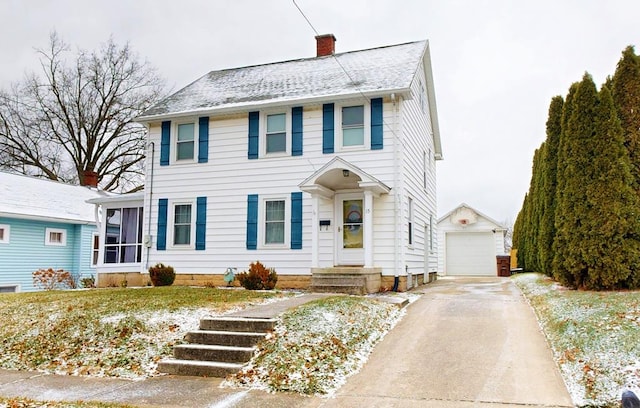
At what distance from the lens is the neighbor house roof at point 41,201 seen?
2045 centimetres

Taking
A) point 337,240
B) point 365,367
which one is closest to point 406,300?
point 337,240

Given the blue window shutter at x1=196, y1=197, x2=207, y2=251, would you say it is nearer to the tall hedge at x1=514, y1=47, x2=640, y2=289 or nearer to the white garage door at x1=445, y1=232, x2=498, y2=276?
the tall hedge at x1=514, y1=47, x2=640, y2=289

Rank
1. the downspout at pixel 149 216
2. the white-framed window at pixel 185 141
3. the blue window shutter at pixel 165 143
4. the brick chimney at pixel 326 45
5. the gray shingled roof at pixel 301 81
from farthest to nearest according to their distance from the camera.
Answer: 1. the brick chimney at pixel 326 45
2. the blue window shutter at pixel 165 143
3. the white-framed window at pixel 185 141
4. the downspout at pixel 149 216
5. the gray shingled roof at pixel 301 81

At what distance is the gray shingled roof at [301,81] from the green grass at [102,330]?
21.8 feet

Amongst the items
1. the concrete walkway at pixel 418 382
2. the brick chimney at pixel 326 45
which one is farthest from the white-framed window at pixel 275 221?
the brick chimney at pixel 326 45

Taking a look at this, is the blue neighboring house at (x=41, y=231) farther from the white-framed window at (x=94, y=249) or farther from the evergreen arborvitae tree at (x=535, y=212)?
the evergreen arborvitae tree at (x=535, y=212)

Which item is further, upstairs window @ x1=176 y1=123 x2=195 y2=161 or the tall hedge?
upstairs window @ x1=176 y1=123 x2=195 y2=161

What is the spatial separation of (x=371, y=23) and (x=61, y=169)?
92.8ft

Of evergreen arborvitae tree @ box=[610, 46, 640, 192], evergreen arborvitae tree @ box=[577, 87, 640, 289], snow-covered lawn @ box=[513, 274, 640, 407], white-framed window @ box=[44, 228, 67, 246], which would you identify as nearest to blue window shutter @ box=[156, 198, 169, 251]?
white-framed window @ box=[44, 228, 67, 246]

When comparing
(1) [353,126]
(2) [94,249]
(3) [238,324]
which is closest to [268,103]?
(1) [353,126]

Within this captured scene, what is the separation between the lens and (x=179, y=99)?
55.1 ft

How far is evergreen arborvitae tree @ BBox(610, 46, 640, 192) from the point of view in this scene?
1094cm

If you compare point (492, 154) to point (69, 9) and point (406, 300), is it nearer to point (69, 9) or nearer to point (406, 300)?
point (406, 300)

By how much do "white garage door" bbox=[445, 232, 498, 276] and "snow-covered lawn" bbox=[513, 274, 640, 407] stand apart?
1537 cm
